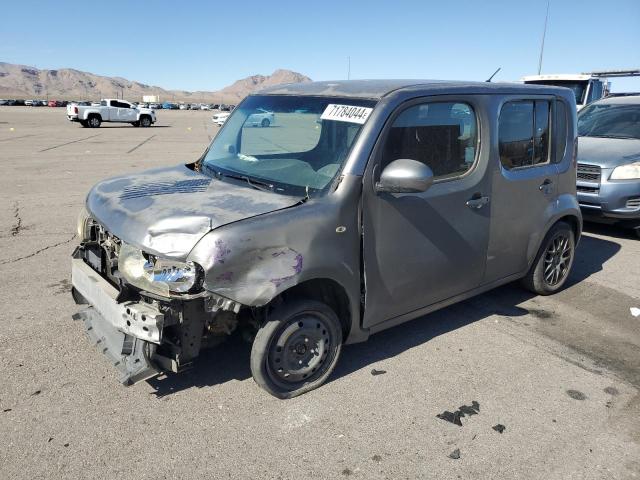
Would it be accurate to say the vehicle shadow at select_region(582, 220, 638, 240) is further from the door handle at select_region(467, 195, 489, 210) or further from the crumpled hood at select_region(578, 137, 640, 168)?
the door handle at select_region(467, 195, 489, 210)

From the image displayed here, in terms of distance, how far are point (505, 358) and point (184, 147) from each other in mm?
17415

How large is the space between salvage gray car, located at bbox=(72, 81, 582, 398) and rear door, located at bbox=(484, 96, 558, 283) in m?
0.02

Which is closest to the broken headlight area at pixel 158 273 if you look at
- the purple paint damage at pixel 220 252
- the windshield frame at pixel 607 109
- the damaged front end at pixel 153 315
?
the damaged front end at pixel 153 315

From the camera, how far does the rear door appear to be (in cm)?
406

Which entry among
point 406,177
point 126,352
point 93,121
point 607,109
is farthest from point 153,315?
point 93,121

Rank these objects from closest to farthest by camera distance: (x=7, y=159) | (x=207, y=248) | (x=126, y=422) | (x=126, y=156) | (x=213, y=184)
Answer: (x=207, y=248) < (x=126, y=422) < (x=213, y=184) < (x=7, y=159) < (x=126, y=156)

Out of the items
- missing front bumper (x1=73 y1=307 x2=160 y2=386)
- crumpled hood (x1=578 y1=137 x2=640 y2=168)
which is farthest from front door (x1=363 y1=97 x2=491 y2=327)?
crumpled hood (x1=578 y1=137 x2=640 y2=168)

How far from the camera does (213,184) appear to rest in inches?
138

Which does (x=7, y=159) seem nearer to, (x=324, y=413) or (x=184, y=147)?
(x=184, y=147)

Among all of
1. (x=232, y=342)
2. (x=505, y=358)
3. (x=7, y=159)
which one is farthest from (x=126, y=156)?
(x=505, y=358)

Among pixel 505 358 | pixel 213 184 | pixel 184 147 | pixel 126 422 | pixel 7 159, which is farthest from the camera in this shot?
pixel 184 147

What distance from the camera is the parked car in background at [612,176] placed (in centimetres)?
682

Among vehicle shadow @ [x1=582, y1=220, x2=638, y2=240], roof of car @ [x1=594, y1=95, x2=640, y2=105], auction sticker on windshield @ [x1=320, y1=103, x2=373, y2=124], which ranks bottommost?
vehicle shadow @ [x1=582, y1=220, x2=638, y2=240]

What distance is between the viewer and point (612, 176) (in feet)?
22.5
